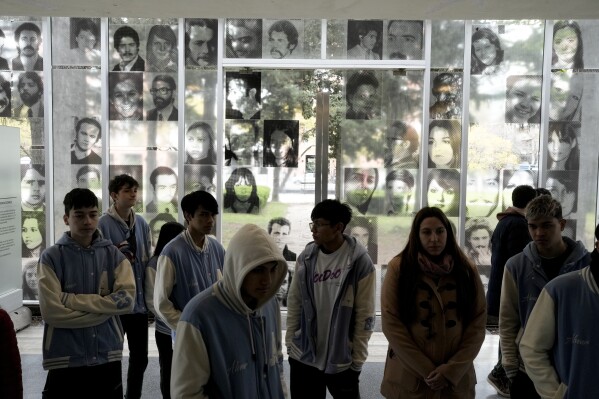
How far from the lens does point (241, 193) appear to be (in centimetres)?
664

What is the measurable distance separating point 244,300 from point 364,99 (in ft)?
16.1

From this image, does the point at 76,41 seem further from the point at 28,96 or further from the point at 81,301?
the point at 81,301

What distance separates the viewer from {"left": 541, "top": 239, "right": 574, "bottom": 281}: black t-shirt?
290cm

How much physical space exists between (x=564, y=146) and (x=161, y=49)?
493cm

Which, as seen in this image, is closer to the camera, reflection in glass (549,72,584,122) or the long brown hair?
the long brown hair

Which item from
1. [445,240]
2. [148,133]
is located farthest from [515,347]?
[148,133]

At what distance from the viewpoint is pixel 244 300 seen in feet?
6.49

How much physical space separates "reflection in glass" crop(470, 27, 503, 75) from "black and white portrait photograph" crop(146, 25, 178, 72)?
3.56 metres

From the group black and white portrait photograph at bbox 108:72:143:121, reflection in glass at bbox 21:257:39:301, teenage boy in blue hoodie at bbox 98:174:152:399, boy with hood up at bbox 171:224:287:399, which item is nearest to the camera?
boy with hood up at bbox 171:224:287:399

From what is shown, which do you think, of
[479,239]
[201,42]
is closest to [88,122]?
[201,42]

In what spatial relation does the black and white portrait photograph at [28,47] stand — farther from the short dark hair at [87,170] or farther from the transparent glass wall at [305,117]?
the short dark hair at [87,170]

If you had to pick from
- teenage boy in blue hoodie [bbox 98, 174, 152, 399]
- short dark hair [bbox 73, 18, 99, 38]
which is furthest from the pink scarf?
short dark hair [bbox 73, 18, 99, 38]

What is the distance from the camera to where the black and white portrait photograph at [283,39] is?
21.1ft

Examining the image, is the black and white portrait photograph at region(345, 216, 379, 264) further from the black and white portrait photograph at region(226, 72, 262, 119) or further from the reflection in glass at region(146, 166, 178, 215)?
the reflection in glass at region(146, 166, 178, 215)
